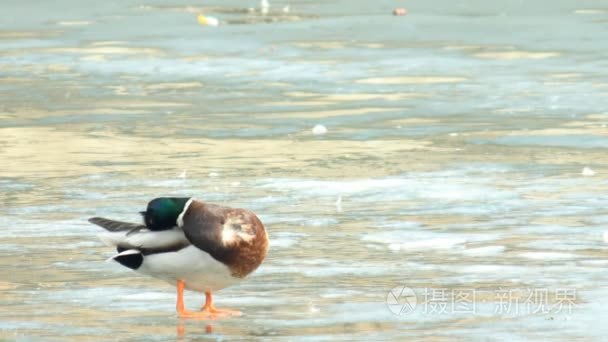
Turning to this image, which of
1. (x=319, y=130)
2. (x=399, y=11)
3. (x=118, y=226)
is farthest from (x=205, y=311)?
(x=399, y=11)

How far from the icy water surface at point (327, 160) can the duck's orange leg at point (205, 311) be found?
3.8 inches

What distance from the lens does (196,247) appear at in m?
7.26

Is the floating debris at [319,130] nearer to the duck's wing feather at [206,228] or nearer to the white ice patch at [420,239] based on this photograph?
the white ice patch at [420,239]

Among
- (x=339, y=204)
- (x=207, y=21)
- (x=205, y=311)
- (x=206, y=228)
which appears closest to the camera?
(x=206, y=228)

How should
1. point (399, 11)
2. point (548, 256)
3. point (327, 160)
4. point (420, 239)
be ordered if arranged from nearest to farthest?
1. point (548, 256)
2. point (420, 239)
3. point (327, 160)
4. point (399, 11)

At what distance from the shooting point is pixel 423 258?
8586mm

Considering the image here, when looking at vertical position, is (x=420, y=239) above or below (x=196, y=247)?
below

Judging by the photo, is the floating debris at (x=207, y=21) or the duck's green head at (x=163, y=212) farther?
the floating debris at (x=207, y=21)

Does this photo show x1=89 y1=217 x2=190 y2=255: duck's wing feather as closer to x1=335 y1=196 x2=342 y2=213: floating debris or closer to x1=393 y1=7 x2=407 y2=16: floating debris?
x1=335 y1=196 x2=342 y2=213: floating debris

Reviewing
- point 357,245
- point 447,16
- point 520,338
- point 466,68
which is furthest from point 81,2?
point 520,338

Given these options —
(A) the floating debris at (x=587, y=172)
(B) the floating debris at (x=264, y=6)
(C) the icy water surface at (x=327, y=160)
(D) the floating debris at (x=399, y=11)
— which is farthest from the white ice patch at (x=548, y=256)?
(B) the floating debris at (x=264, y=6)

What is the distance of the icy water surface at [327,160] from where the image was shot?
7.41m

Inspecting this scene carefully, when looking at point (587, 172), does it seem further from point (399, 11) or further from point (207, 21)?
point (207, 21)

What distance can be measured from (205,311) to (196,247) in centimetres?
26
